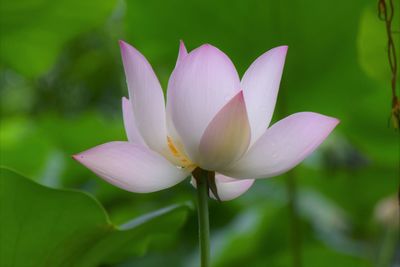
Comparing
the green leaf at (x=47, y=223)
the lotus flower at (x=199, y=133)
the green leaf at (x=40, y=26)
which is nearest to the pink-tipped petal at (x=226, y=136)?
the lotus flower at (x=199, y=133)

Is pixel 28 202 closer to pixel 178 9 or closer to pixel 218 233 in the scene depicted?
pixel 178 9

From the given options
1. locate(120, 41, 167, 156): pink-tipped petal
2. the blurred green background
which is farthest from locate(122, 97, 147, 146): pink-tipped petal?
the blurred green background

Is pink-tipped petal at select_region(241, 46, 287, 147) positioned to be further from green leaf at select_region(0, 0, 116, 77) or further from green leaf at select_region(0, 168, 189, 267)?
green leaf at select_region(0, 0, 116, 77)

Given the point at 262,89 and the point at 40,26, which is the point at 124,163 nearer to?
the point at 262,89

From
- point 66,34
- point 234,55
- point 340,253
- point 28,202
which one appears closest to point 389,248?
point 340,253

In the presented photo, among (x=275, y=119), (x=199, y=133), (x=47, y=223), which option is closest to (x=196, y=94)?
(x=199, y=133)

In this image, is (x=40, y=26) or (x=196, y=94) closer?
(x=196, y=94)
